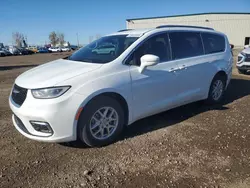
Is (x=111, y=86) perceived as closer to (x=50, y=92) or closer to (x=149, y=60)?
(x=149, y=60)

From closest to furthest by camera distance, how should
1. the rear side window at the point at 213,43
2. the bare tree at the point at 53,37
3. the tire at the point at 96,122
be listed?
the tire at the point at 96,122
the rear side window at the point at 213,43
the bare tree at the point at 53,37

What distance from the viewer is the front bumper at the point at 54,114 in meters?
3.01

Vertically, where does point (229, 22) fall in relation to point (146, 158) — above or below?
above

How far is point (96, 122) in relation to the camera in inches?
135

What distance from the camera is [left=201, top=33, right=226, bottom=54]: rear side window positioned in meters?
5.17

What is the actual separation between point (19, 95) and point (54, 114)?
709 mm

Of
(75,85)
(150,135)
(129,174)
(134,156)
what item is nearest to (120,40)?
(75,85)

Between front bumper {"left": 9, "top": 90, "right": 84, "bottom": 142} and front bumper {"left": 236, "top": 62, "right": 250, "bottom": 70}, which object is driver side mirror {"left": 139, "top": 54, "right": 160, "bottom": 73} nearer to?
front bumper {"left": 9, "top": 90, "right": 84, "bottom": 142}

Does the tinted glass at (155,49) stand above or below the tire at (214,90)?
above

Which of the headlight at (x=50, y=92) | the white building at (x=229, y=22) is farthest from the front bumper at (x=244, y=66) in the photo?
the white building at (x=229, y=22)

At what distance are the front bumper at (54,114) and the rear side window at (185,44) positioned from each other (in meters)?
2.20

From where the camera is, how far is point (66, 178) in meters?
2.80

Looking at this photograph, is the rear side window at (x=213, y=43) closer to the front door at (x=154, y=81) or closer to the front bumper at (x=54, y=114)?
the front door at (x=154, y=81)

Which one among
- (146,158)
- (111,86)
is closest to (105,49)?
(111,86)
